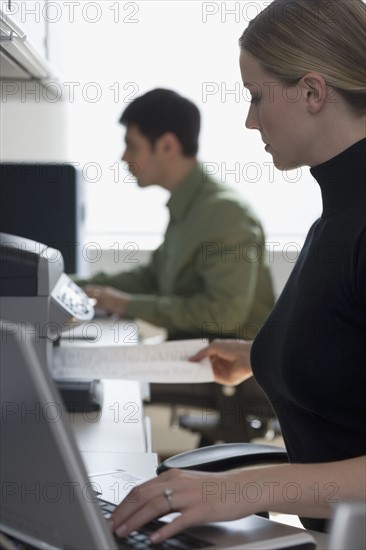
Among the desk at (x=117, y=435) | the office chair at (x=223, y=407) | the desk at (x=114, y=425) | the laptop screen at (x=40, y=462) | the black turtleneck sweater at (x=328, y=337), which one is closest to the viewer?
the laptop screen at (x=40, y=462)

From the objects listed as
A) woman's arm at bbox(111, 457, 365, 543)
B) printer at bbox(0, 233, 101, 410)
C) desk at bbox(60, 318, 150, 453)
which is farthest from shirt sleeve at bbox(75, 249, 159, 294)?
woman's arm at bbox(111, 457, 365, 543)

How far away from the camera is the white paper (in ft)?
4.79

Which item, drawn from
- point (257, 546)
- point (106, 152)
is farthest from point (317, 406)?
point (106, 152)

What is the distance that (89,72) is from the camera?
12.3 ft

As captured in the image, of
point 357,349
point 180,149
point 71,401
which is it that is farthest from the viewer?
point 180,149

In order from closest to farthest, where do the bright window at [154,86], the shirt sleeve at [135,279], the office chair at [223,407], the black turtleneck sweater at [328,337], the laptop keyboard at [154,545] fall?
the laptop keyboard at [154,545]
the black turtleneck sweater at [328,337]
the office chair at [223,407]
the shirt sleeve at [135,279]
the bright window at [154,86]

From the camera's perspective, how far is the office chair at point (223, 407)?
2.65 meters

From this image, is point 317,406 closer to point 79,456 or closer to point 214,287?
point 79,456

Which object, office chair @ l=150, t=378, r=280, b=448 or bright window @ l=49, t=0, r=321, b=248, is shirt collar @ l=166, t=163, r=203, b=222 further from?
bright window @ l=49, t=0, r=321, b=248

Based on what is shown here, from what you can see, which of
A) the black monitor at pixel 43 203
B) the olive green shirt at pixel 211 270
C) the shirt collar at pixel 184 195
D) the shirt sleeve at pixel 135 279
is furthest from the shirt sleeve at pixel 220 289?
the shirt sleeve at pixel 135 279

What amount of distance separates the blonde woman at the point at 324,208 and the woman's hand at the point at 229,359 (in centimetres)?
26

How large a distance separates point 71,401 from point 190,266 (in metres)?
1.15

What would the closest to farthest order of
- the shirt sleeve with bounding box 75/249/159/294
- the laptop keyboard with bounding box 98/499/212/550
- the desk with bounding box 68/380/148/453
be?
1. the laptop keyboard with bounding box 98/499/212/550
2. the desk with bounding box 68/380/148/453
3. the shirt sleeve with bounding box 75/249/159/294

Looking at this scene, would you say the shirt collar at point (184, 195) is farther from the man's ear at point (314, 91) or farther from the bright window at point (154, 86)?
the man's ear at point (314, 91)
